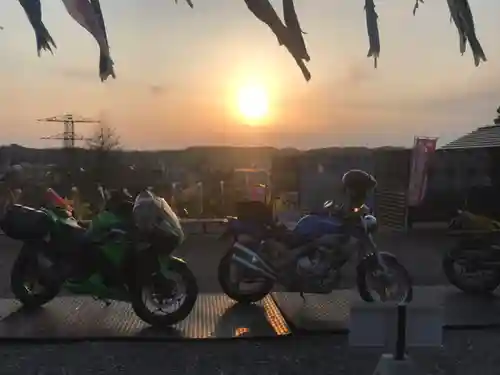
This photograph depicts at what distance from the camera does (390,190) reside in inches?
808

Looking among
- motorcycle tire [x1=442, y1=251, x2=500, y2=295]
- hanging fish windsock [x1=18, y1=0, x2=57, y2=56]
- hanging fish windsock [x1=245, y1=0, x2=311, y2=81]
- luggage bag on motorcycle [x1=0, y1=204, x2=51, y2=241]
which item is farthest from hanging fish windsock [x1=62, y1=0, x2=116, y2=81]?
motorcycle tire [x1=442, y1=251, x2=500, y2=295]

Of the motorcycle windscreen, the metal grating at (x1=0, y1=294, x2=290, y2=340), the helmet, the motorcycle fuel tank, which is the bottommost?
the metal grating at (x1=0, y1=294, x2=290, y2=340)

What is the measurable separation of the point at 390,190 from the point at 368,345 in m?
15.9

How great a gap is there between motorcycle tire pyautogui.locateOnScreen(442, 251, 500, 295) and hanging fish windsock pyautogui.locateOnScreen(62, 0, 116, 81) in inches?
202

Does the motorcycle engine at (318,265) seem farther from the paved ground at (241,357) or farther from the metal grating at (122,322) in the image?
the paved ground at (241,357)

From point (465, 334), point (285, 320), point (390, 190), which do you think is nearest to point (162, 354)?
point (285, 320)

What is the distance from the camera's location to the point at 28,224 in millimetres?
7832

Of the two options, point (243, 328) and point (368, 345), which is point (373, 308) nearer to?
point (368, 345)

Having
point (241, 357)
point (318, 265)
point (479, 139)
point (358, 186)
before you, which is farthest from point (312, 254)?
point (479, 139)

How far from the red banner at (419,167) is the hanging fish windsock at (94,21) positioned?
1322 cm

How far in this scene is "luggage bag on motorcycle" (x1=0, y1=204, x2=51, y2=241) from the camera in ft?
25.7

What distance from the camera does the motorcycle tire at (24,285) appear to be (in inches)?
316

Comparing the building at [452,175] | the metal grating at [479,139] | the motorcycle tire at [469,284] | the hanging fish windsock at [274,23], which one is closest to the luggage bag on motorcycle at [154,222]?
the hanging fish windsock at [274,23]

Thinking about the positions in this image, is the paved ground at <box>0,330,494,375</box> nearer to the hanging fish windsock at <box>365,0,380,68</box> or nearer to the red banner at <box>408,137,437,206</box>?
the hanging fish windsock at <box>365,0,380,68</box>
